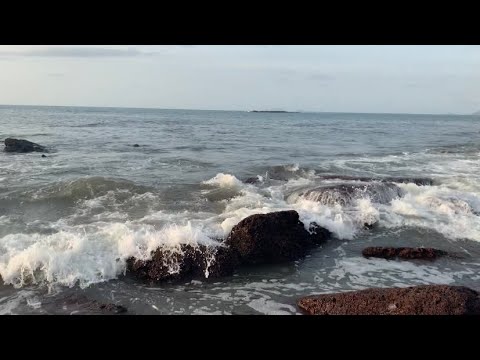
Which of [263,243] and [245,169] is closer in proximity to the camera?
[263,243]

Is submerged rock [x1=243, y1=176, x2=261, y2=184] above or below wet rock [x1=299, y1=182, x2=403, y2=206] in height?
below

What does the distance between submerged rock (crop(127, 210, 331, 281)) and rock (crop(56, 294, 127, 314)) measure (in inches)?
48.0

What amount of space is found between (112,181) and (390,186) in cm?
1065

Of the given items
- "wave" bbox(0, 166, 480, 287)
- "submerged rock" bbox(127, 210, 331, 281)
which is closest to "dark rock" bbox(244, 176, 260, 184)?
"wave" bbox(0, 166, 480, 287)

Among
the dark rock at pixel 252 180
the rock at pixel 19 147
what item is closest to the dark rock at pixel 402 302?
the dark rock at pixel 252 180

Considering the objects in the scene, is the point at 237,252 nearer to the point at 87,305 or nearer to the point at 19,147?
the point at 87,305

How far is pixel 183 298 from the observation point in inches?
305

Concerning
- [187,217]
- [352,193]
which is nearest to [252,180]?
[352,193]

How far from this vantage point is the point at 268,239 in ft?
31.2

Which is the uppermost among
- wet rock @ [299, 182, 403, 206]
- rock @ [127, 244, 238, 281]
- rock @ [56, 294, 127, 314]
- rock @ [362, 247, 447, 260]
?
wet rock @ [299, 182, 403, 206]

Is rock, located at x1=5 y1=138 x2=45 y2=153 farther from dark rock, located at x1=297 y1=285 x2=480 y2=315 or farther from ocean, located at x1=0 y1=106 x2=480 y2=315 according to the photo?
dark rock, located at x1=297 y1=285 x2=480 y2=315

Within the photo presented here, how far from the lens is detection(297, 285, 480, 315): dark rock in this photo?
21.3ft

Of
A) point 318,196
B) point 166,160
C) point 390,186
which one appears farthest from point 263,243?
point 166,160
